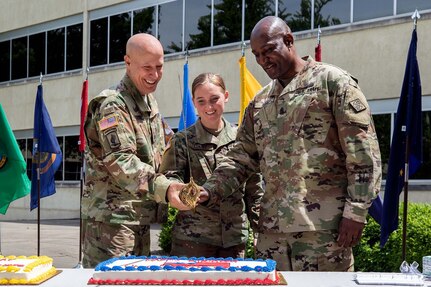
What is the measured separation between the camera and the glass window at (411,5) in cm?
1231

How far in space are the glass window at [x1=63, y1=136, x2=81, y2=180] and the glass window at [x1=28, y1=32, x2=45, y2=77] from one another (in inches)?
106

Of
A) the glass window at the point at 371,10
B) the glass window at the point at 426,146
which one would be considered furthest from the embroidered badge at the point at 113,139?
the glass window at the point at 371,10

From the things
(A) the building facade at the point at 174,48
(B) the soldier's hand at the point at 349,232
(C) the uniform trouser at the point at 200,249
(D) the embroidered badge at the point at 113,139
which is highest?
(A) the building facade at the point at 174,48

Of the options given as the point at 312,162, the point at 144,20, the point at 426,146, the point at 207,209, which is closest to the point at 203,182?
the point at 207,209

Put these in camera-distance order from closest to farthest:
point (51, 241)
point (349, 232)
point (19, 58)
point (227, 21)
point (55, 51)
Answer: point (349, 232) → point (51, 241) → point (227, 21) → point (55, 51) → point (19, 58)

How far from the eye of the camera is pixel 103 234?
378cm

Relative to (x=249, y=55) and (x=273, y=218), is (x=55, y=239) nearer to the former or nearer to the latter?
(x=249, y=55)

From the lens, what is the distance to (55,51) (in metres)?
20.9

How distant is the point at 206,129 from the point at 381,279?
176 cm

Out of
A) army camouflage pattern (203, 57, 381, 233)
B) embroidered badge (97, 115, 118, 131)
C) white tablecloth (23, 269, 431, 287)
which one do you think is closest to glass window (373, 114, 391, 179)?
army camouflage pattern (203, 57, 381, 233)

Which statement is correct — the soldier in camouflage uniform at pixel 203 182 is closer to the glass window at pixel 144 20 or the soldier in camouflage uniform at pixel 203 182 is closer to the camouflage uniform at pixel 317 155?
the camouflage uniform at pixel 317 155

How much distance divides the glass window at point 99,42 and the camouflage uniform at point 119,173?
51.0 ft

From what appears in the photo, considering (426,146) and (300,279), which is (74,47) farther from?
(300,279)

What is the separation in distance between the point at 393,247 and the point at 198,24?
10.2m
